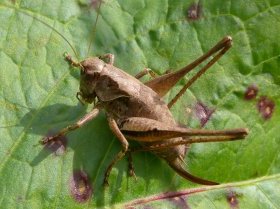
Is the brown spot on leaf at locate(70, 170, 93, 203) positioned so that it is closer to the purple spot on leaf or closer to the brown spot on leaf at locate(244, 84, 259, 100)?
the purple spot on leaf

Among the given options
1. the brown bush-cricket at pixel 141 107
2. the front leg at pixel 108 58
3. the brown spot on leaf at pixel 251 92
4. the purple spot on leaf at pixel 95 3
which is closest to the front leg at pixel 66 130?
the brown bush-cricket at pixel 141 107

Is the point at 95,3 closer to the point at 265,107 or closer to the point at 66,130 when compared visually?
the point at 66,130

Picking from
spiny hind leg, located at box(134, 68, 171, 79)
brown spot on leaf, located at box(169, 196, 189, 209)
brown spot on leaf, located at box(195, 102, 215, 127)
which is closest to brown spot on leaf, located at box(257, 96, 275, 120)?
brown spot on leaf, located at box(195, 102, 215, 127)

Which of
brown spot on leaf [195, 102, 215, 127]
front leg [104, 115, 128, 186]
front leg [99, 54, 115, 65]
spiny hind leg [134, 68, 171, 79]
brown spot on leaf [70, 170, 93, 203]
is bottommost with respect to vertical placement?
brown spot on leaf [70, 170, 93, 203]

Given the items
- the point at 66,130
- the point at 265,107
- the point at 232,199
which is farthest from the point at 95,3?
the point at 232,199

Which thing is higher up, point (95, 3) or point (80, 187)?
point (95, 3)

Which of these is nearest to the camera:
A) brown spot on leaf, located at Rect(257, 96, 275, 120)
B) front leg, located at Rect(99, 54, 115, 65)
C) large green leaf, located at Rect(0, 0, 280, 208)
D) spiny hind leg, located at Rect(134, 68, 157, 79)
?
large green leaf, located at Rect(0, 0, 280, 208)
